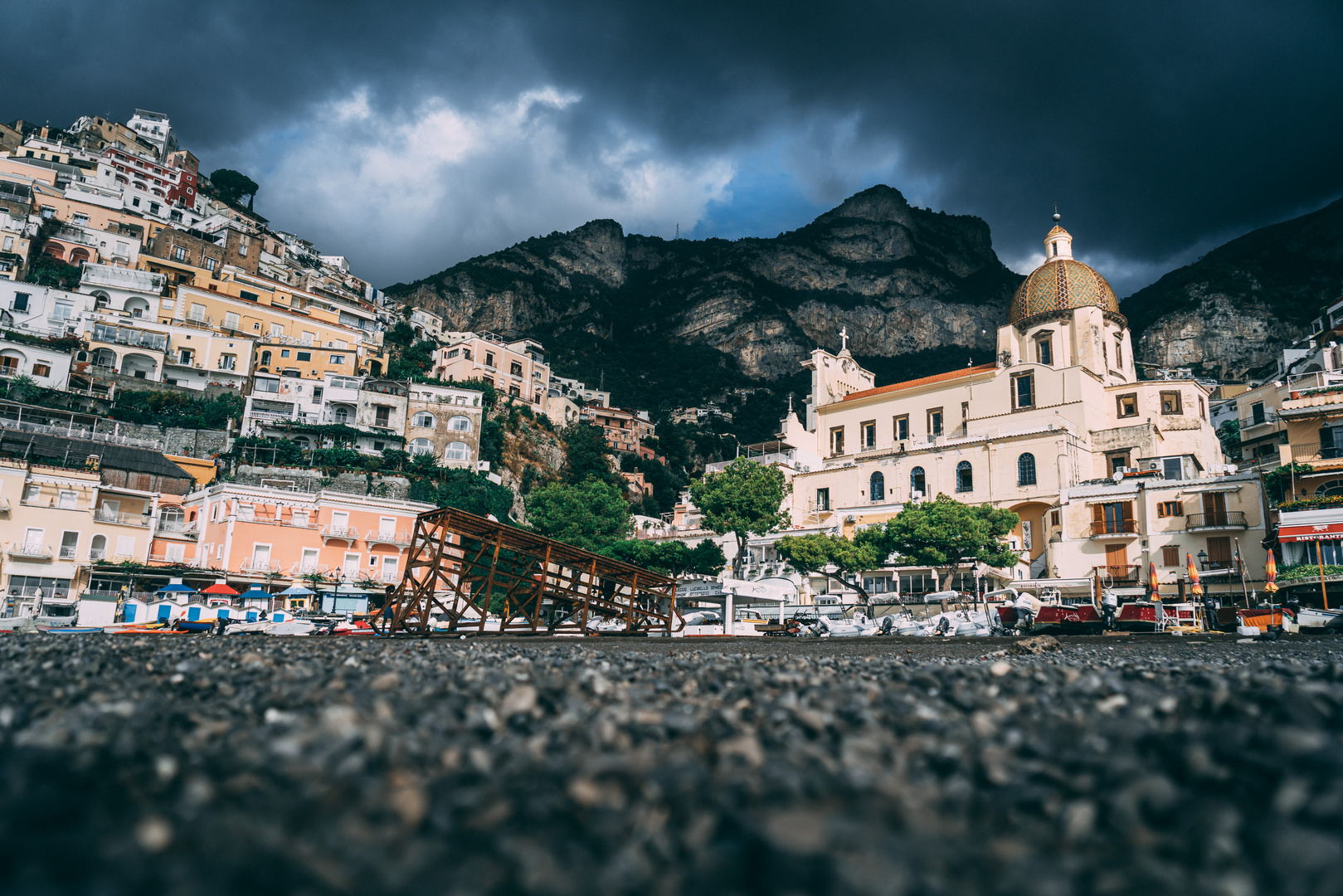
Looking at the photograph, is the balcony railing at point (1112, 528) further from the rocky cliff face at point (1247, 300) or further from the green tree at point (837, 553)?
the rocky cliff face at point (1247, 300)

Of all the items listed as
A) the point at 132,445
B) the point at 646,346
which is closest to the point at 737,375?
the point at 646,346

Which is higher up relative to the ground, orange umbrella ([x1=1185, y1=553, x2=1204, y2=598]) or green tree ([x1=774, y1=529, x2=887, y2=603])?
green tree ([x1=774, y1=529, x2=887, y2=603])

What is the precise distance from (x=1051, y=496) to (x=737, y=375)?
84.0 meters

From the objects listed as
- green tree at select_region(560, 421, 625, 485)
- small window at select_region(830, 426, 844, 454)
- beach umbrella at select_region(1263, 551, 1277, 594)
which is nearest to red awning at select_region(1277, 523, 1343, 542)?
beach umbrella at select_region(1263, 551, 1277, 594)

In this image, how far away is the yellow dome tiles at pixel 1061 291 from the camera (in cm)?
5038

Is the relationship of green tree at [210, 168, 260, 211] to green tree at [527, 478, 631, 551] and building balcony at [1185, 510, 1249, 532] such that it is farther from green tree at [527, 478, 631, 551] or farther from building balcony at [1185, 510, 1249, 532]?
building balcony at [1185, 510, 1249, 532]

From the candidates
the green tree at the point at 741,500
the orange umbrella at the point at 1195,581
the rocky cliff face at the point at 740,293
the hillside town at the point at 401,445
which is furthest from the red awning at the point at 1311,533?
the rocky cliff face at the point at 740,293

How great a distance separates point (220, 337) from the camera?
61031mm

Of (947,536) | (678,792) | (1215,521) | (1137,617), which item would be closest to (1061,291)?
(1215,521)

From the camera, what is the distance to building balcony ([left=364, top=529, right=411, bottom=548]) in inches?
1786

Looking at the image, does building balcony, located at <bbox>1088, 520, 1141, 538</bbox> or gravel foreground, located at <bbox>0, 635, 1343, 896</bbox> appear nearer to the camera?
gravel foreground, located at <bbox>0, 635, 1343, 896</bbox>

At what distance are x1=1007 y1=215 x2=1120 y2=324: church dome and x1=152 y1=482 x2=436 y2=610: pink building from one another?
42.0 metres

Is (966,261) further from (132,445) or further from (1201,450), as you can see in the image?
(132,445)

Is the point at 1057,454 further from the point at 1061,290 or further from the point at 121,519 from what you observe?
the point at 121,519
